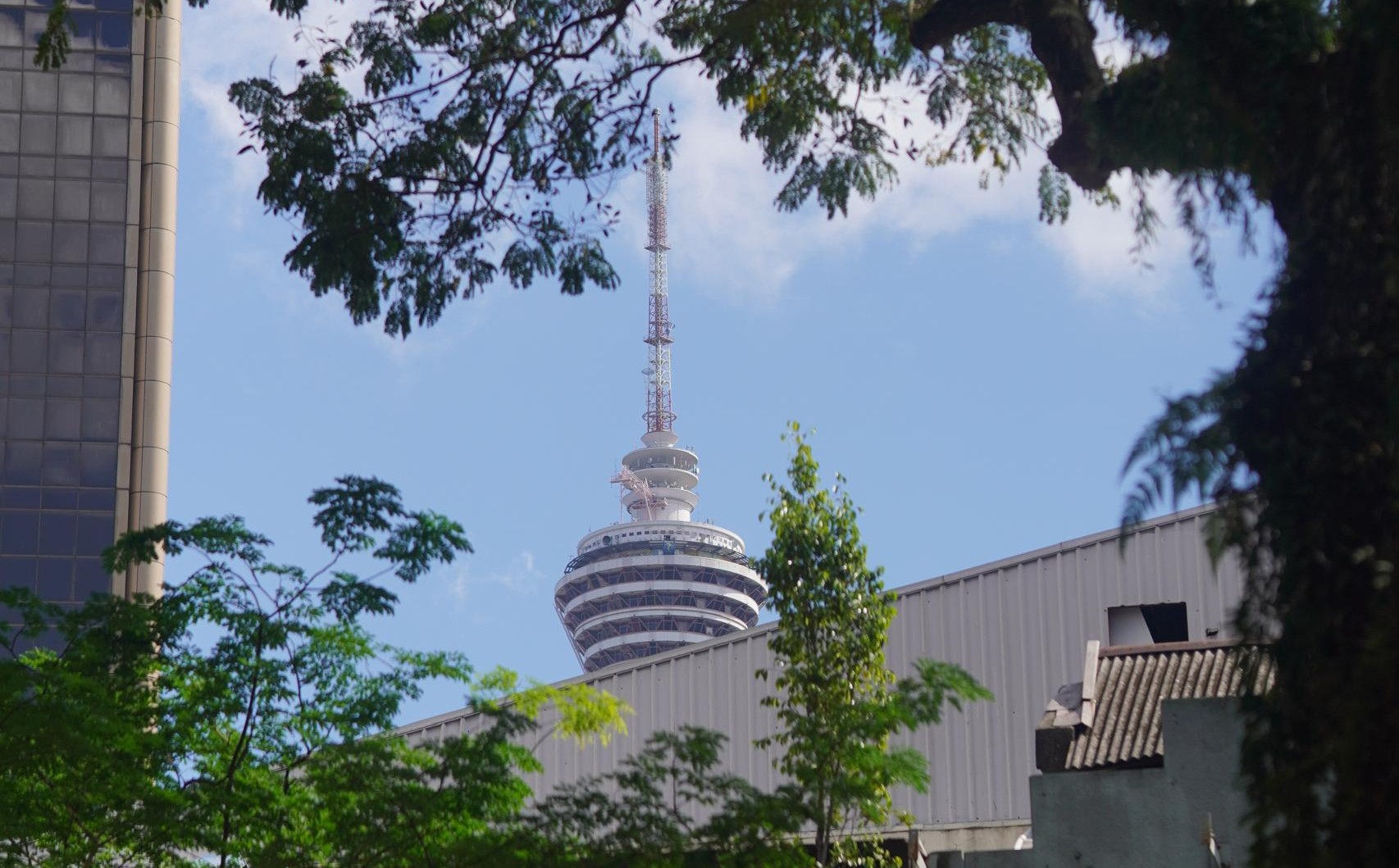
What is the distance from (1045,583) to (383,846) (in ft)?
50.5

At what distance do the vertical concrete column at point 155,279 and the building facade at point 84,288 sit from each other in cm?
6

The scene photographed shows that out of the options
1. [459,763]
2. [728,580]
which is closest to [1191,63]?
[459,763]

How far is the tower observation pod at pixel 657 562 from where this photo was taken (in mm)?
152125

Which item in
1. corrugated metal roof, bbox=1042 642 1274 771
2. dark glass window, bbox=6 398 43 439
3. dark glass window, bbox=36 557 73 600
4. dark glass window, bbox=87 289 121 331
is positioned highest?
dark glass window, bbox=87 289 121 331

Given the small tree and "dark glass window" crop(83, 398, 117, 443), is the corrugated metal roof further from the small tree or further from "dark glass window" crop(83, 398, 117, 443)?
"dark glass window" crop(83, 398, 117, 443)

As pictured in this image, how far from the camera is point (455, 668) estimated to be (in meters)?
17.5

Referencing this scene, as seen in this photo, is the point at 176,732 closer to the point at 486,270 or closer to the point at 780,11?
the point at 486,270

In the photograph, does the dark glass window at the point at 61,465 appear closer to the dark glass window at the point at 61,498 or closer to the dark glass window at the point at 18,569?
the dark glass window at the point at 61,498

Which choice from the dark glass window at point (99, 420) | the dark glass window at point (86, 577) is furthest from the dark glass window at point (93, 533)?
the dark glass window at point (99, 420)

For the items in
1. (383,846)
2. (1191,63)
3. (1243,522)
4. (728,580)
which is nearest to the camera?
(1243,522)

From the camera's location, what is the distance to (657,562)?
152750mm

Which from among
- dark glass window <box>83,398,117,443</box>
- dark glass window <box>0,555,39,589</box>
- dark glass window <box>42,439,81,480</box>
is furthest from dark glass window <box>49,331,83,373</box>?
dark glass window <box>0,555,39,589</box>

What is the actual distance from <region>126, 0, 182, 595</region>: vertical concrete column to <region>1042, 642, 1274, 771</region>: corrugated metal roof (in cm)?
5055

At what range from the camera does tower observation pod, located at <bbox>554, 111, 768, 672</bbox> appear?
15212 centimetres
